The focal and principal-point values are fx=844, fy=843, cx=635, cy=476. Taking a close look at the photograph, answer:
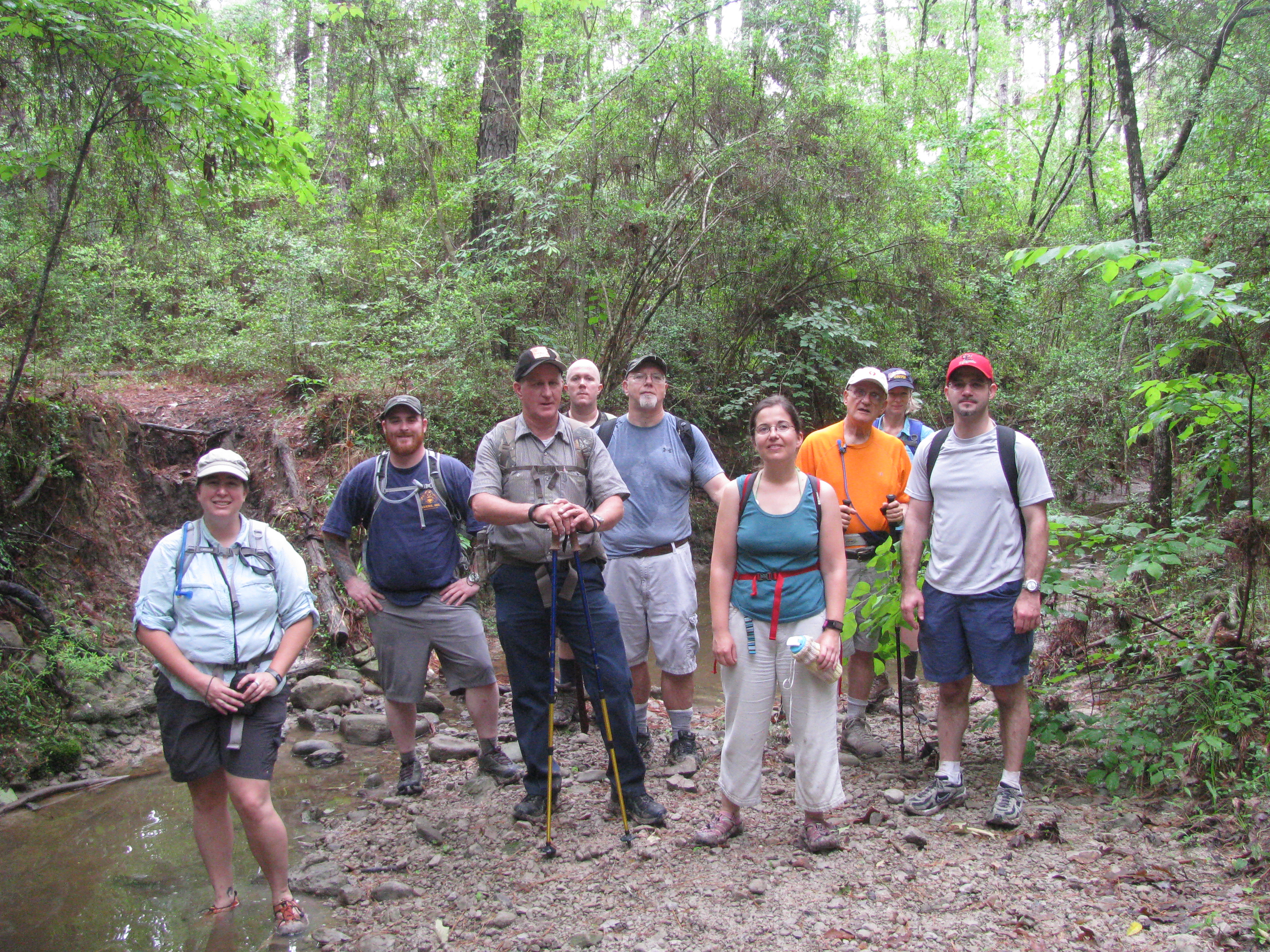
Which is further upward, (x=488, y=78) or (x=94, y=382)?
(x=488, y=78)

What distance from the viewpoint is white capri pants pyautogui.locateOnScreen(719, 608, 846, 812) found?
3828 millimetres

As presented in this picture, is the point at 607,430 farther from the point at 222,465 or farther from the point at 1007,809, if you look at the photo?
the point at 1007,809

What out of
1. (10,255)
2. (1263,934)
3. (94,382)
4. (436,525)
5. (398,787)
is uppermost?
(10,255)

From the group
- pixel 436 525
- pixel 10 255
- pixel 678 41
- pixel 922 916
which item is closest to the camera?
pixel 922 916

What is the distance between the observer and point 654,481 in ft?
16.5

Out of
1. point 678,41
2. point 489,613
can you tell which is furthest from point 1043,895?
point 678,41

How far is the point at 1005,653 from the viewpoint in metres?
4.11

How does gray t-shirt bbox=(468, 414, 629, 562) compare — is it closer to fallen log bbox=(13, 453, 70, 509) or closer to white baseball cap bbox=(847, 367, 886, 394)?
white baseball cap bbox=(847, 367, 886, 394)

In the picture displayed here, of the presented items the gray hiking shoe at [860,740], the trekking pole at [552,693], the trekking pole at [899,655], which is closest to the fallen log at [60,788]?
the trekking pole at [552,693]

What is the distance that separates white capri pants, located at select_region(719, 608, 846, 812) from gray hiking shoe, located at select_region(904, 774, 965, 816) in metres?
0.64

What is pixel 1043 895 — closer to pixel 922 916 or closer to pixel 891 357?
pixel 922 916

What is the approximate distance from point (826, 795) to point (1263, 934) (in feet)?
5.33

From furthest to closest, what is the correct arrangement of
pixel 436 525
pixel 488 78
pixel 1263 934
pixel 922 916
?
pixel 488 78 → pixel 436 525 → pixel 922 916 → pixel 1263 934

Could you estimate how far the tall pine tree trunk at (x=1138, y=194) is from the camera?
27.8 ft
